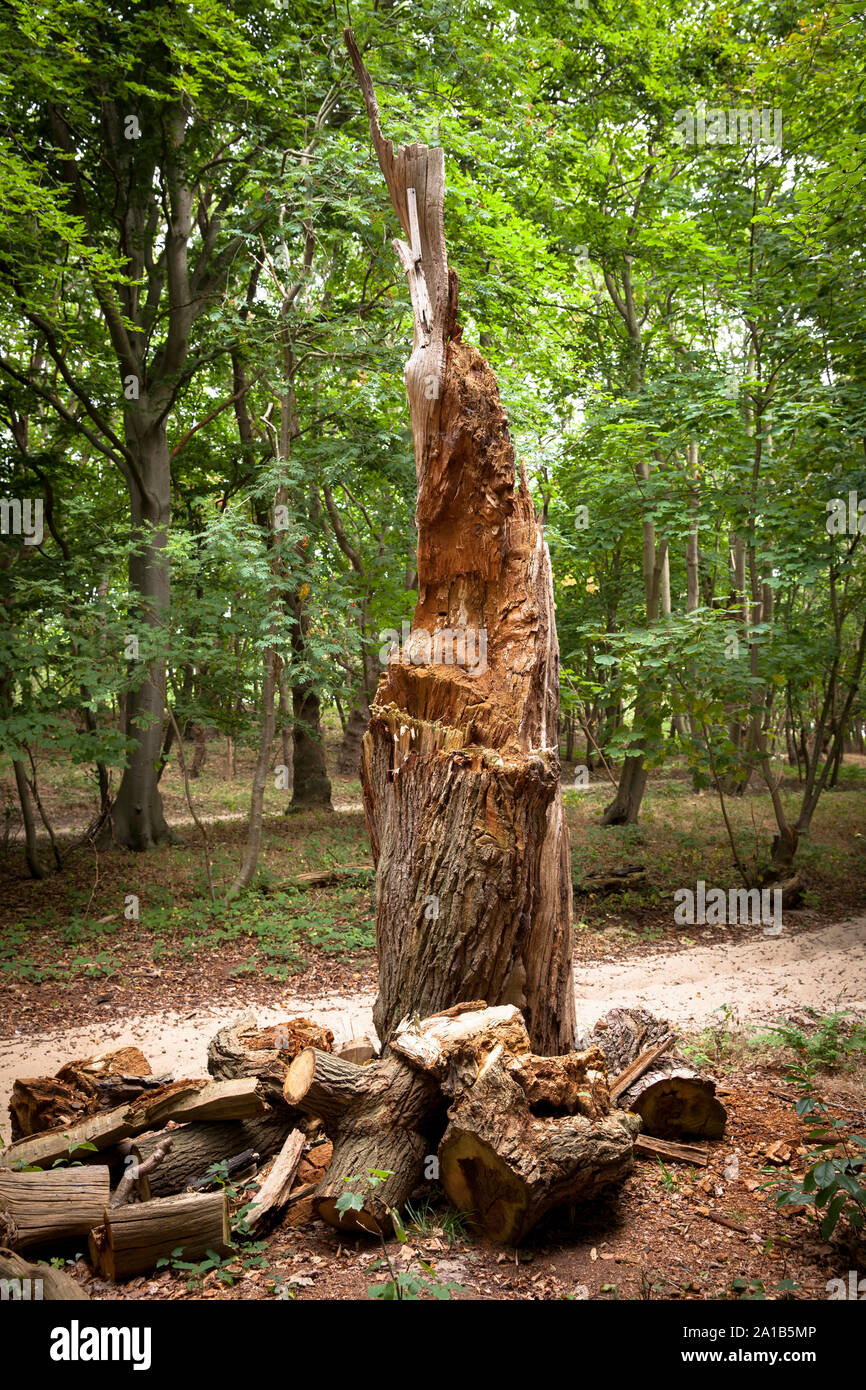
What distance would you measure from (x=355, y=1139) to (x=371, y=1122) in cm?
10

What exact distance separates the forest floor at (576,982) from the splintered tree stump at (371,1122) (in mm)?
180

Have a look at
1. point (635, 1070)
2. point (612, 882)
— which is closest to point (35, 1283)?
point (635, 1070)

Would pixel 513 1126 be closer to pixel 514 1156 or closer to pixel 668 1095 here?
pixel 514 1156

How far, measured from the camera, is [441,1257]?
10.4 feet

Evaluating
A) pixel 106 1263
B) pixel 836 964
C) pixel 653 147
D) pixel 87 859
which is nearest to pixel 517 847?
pixel 106 1263

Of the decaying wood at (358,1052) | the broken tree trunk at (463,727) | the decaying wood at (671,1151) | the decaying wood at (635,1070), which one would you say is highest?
the broken tree trunk at (463,727)

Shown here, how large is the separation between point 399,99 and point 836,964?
9.57m

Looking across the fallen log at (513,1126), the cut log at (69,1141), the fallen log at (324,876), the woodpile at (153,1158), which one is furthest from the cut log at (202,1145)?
the fallen log at (324,876)

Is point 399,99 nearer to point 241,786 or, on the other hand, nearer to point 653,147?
point 653,147

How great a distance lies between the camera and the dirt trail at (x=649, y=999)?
6.26 metres

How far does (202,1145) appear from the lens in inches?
157

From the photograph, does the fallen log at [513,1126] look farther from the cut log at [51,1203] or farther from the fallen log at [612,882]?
the fallen log at [612,882]

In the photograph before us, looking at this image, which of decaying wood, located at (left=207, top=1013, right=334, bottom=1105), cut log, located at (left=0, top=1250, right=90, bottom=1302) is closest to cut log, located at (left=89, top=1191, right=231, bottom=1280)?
cut log, located at (left=0, top=1250, right=90, bottom=1302)

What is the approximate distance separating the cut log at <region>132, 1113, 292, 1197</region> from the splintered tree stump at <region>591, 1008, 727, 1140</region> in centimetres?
168
